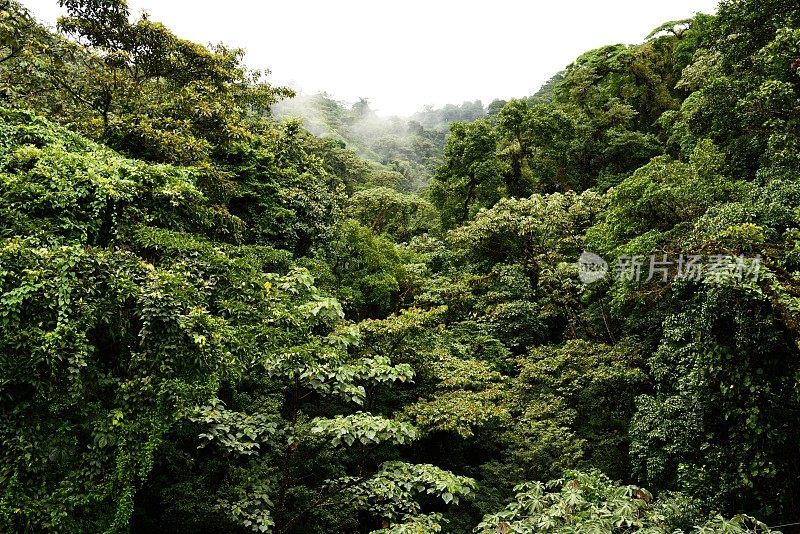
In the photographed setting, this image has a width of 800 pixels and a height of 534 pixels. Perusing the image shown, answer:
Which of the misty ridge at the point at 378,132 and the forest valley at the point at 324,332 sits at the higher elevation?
the misty ridge at the point at 378,132

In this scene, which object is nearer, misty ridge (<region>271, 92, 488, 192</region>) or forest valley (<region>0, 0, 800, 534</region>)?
forest valley (<region>0, 0, 800, 534</region>)

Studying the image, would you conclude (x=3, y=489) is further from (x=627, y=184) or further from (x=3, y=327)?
(x=627, y=184)

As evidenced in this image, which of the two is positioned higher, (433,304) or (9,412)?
(433,304)

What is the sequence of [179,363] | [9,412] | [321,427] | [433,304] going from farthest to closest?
[433,304] < [321,427] < [179,363] < [9,412]

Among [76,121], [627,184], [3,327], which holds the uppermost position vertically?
[76,121]

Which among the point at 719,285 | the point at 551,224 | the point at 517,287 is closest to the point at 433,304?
the point at 517,287

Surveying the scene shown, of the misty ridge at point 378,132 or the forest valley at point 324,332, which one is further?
the misty ridge at point 378,132

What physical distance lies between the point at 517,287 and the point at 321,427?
9519mm

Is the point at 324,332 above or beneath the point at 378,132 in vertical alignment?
beneath

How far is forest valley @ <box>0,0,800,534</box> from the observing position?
3.91 meters

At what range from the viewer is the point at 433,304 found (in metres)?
13.3

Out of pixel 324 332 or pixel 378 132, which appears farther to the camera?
pixel 378 132

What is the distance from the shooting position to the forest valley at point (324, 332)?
154 inches

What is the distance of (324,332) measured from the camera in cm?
796
